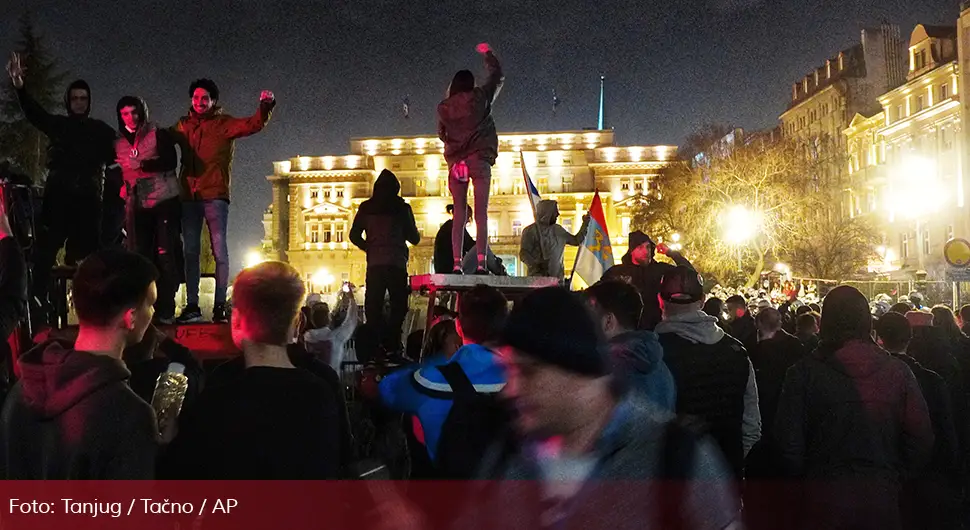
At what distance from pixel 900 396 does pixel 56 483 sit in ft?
12.4

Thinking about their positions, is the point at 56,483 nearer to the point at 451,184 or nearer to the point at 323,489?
the point at 323,489

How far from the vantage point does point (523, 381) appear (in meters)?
2.23

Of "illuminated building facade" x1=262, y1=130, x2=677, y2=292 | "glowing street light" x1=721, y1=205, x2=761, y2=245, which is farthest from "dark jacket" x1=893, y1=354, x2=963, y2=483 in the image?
"illuminated building facade" x1=262, y1=130, x2=677, y2=292

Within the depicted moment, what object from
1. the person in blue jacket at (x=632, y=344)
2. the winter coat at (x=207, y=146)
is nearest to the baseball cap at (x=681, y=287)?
the person in blue jacket at (x=632, y=344)

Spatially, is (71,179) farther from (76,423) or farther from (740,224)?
(740,224)

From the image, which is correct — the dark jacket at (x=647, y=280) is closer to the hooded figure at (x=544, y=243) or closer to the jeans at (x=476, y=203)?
the hooded figure at (x=544, y=243)

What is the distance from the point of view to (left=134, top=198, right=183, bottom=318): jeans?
6.86 meters

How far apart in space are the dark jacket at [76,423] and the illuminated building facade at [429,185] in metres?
93.6

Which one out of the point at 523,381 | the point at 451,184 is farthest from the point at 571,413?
the point at 451,184

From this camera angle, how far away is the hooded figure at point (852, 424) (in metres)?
4.41

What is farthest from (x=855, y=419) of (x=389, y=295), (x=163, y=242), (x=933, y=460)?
(x=163, y=242)

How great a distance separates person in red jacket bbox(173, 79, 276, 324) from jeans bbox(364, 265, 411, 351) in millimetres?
1306

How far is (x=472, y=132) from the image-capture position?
7.62m

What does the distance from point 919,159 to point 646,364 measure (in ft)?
189
